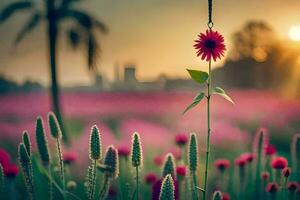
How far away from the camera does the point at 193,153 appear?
190cm

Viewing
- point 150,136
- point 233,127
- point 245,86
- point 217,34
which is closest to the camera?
point 217,34

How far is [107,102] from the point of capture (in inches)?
180

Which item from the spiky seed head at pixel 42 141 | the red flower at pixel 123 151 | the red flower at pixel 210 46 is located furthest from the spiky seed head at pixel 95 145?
the red flower at pixel 123 151

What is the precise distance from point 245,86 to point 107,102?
1067 mm

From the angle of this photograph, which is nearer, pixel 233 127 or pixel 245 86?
pixel 233 127

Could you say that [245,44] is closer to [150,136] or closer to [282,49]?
[282,49]

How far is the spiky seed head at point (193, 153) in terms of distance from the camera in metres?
1.84

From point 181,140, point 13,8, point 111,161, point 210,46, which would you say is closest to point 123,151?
point 181,140

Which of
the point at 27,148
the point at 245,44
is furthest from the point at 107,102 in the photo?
the point at 27,148

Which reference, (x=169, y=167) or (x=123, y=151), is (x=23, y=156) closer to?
(x=169, y=167)

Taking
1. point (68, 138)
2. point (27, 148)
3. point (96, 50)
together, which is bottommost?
point (68, 138)

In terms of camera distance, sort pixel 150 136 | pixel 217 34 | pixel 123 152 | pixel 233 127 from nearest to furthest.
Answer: pixel 217 34
pixel 123 152
pixel 150 136
pixel 233 127

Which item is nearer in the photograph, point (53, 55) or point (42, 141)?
point (42, 141)

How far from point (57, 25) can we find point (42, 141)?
3.06m
